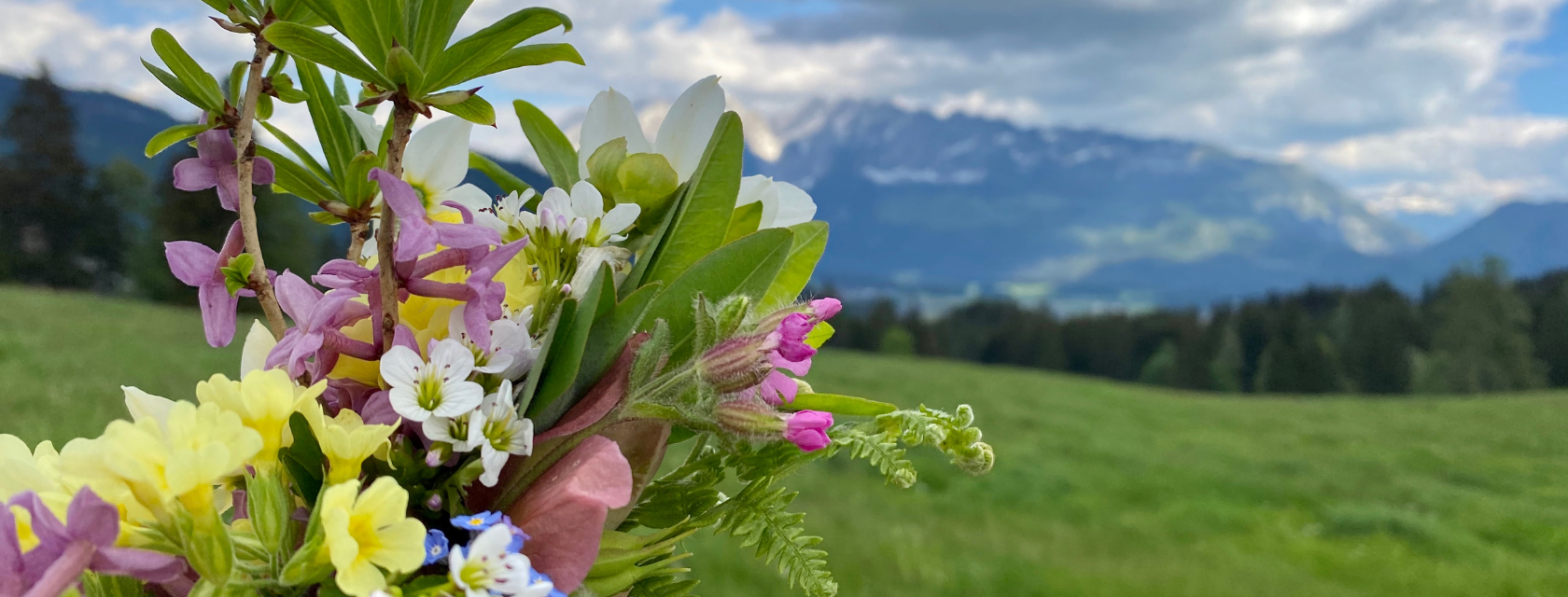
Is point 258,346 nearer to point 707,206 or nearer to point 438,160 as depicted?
point 438,160

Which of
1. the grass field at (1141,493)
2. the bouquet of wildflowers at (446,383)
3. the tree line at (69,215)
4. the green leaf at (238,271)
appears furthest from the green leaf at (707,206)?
the tree line at (69,215)

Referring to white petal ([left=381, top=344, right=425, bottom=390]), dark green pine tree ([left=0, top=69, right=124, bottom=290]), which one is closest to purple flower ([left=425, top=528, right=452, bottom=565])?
A: white petal ([left=381, top=344, right=425, bottom=390])

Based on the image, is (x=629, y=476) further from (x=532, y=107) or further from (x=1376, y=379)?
(x=1376, y=379)

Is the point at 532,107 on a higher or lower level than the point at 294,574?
higher

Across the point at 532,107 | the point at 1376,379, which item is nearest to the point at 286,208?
the point at 532,107

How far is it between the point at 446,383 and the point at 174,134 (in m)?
0.35

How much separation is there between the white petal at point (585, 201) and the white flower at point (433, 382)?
162 millimetres

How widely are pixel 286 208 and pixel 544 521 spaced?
26907mm

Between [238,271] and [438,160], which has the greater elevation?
[438,160]

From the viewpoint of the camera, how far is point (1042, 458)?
8773 mm

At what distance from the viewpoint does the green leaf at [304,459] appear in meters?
0.61

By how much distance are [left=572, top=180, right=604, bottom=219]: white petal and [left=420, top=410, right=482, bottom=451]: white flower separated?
0.64 feet

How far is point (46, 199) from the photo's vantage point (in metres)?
25.3

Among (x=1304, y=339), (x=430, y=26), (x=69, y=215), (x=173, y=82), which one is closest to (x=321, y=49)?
(x=430, y=26)
